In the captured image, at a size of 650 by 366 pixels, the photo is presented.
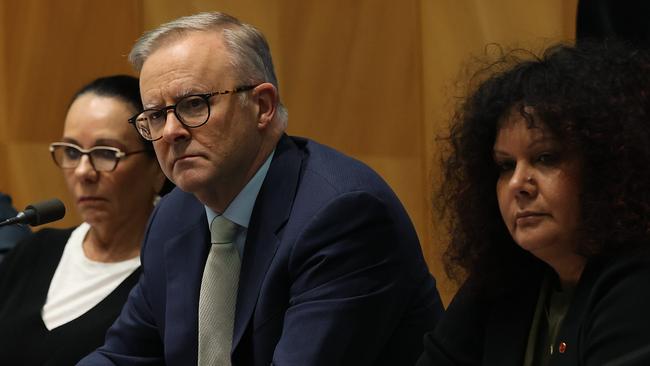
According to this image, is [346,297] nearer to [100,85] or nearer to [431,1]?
[100,85]

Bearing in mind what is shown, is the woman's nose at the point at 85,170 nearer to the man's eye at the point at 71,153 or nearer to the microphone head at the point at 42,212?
the man's eye at the point at 71,153

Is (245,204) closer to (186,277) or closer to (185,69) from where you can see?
(186,277)

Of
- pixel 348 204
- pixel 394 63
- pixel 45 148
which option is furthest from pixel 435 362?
pixel 45 148

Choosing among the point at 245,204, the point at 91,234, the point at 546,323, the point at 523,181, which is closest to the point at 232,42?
the point at 245,204

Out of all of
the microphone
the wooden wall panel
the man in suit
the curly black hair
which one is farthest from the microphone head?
the wooden wall panel

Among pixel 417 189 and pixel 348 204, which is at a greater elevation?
pixel 348 204

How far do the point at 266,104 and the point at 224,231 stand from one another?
0.28 meters

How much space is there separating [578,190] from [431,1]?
1.89 metres

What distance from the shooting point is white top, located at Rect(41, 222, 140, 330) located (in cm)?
290

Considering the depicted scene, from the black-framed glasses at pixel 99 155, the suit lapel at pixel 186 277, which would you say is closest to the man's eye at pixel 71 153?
the black-framed glasses at pixel 99 155

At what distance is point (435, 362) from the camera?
1870 millimetres

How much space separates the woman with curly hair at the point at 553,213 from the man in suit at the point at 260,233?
19cm

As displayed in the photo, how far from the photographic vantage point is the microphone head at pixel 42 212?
2066mm

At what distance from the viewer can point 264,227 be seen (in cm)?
214
